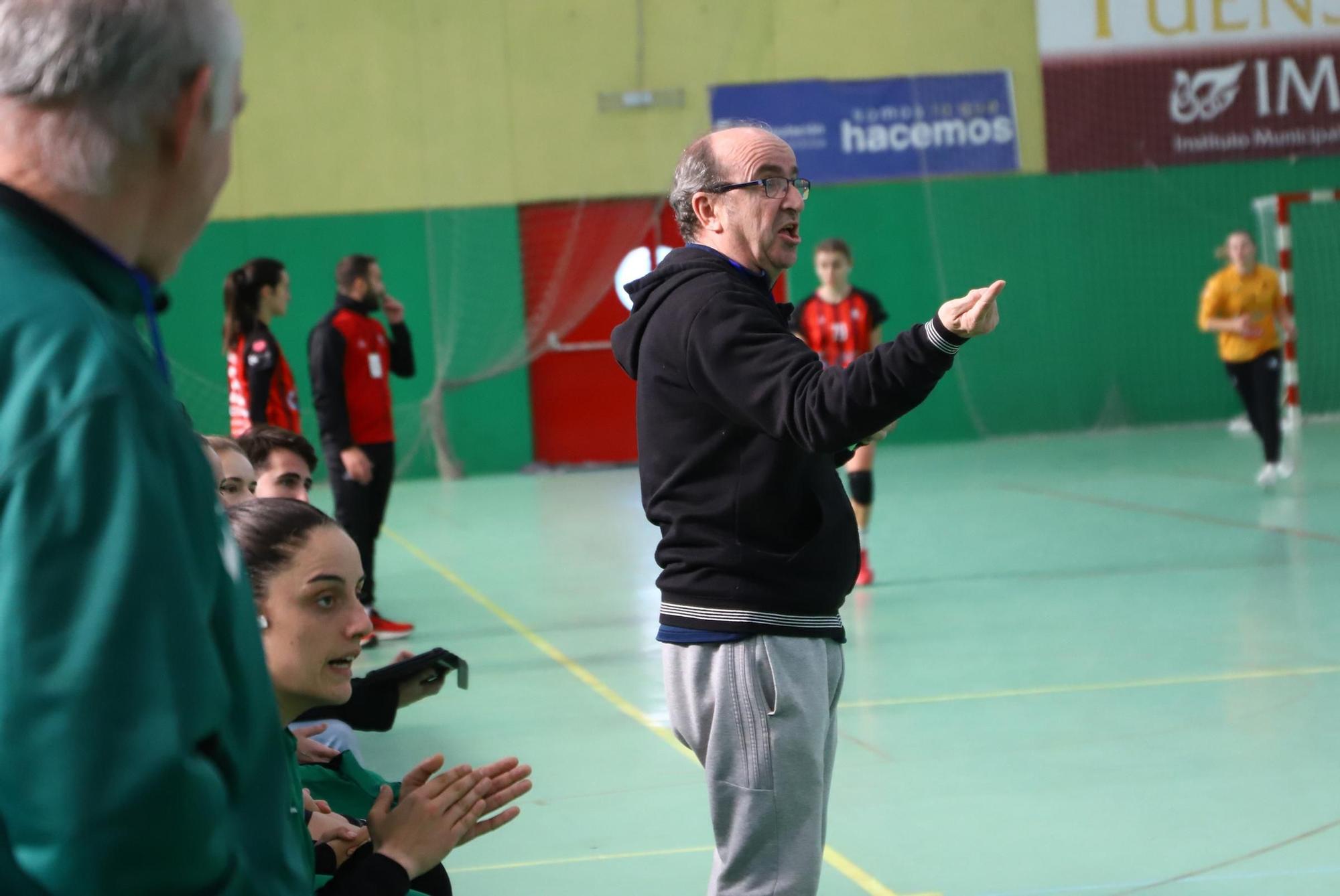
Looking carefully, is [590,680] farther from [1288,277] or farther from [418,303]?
[418,303]

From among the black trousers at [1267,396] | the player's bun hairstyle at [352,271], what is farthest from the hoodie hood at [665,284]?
the black trousers at [1267,396]

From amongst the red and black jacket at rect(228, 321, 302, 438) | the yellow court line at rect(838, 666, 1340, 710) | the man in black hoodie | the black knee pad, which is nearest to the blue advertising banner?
the black knee pad

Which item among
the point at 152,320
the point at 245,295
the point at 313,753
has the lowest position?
the point at 313,753

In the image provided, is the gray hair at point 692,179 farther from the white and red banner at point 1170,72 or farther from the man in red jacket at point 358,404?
the white and red banner at point 1170,72

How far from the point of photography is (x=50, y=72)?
3.21ft

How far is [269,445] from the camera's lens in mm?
4426

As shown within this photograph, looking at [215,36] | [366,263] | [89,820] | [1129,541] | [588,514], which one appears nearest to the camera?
[89,820]

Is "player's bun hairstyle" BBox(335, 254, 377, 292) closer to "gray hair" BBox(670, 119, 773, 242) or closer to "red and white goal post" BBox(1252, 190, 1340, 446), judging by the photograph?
"gray hair" BBox(670, 119, 773, 242)

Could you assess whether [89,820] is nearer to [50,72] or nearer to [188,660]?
[188,660]

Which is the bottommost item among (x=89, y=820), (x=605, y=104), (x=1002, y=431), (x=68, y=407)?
(x=1002, y=431)

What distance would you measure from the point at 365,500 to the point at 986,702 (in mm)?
2972

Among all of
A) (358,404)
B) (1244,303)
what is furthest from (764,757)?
(1244,303)

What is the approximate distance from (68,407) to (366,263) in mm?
6156

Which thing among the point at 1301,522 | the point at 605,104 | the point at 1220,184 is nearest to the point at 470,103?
the point at 605,104
